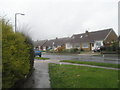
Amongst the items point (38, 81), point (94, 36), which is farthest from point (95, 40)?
point (38, 81)

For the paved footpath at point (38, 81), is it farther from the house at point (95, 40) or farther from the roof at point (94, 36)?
the roof at point (94, 36)

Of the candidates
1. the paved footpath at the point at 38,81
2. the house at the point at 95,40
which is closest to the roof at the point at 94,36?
the house at the point at 95,40

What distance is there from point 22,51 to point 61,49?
110 ft

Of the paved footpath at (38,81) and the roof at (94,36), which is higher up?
the roof at (94,36)

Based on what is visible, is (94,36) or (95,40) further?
(94,36)

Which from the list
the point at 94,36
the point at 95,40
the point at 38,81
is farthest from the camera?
the point at 94,36

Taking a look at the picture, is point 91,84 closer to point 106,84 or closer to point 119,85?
point 106,84

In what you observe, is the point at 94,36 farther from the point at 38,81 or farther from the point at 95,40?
the point at 38,81

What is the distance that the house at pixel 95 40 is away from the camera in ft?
126

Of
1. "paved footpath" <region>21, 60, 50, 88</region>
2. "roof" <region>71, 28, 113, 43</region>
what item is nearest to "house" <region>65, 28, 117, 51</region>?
"roof" <region>71, 28, 113, 43</region>

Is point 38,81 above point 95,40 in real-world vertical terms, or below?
below

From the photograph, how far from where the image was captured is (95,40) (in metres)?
39.5

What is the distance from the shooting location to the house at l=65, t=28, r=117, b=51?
1516 inches

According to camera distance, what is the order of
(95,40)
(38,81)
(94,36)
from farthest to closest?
(94,36)
(95,40)
(38,81)
